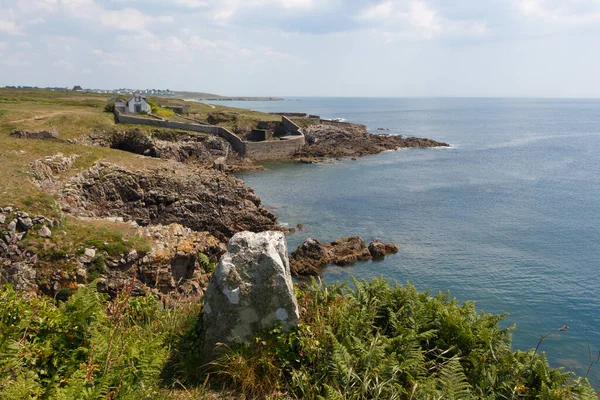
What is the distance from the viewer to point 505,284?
1013 inches

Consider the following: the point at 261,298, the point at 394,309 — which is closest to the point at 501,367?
the point at 394,309

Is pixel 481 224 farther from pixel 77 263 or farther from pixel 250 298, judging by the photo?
pixel 250 298

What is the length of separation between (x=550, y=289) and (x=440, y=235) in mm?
10009

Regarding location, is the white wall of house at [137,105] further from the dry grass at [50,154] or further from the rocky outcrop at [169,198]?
the rocky outcrop at [169,198]

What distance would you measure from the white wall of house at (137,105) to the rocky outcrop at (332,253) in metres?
51.6

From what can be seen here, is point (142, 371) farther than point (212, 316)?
No

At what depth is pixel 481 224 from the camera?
37250mm

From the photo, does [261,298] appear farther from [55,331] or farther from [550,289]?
[550,289]

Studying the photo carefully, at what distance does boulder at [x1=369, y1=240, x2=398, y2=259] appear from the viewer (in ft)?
97.8

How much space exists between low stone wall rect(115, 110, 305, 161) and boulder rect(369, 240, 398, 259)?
38.8 meters

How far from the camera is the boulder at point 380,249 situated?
29.8m

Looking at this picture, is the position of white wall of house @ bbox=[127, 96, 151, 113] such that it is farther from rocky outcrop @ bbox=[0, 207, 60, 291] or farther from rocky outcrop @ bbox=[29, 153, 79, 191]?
rocky outcrop @ bbox=[0, 207, 60, 291]

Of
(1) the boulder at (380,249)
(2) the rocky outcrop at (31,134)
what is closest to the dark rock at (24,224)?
(1) the boulder at (380,249)

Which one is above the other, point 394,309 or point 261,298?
point 261,298
